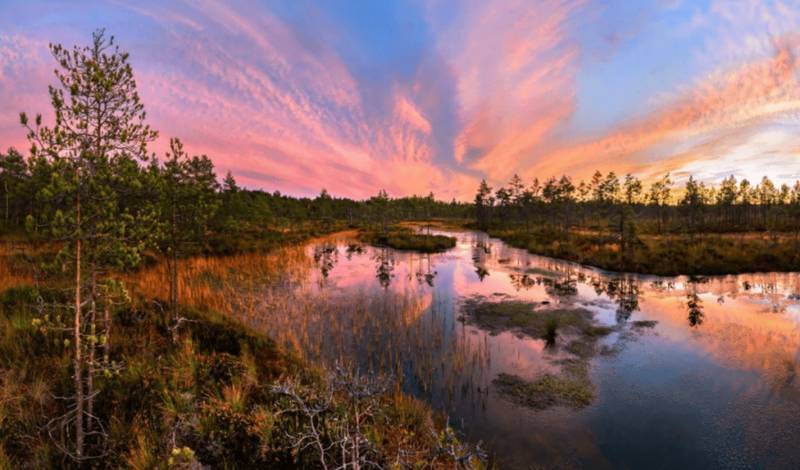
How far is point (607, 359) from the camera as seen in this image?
11867mm

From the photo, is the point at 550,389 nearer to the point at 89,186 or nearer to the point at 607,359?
the point at 607,359

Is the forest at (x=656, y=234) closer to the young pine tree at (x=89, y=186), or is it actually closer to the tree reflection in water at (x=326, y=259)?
the tree reflection in water at (x=326, y=259)

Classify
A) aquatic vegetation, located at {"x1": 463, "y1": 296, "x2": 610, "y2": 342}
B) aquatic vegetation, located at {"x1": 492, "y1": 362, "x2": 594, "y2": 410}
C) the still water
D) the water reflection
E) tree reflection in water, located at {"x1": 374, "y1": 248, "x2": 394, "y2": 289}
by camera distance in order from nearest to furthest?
the still water
the water reflection
aquatic vegetation, located at {"x1": 492, "y1": 362, "x2": 594, "y2": 410}
aquatic vegetation, located at {"x1": 463, "y1": 296, "x2": 610, "y2": 342}
tree reflection in water, located at {"x1": 374, "y1": 248, "x2": 394, "y2": 289}

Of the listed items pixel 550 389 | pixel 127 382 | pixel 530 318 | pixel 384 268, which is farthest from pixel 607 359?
pixel 384 268

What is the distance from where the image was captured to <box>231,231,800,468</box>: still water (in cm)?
757

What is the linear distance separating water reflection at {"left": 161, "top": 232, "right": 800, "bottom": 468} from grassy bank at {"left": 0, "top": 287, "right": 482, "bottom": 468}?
257 centimetres

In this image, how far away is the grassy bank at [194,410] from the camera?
16.5 ft

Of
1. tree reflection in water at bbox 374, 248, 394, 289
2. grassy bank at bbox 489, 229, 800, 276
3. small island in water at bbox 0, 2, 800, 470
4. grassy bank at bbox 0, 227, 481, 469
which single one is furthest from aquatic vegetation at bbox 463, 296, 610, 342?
grassy bank at bbox 489, 229, 800, 276

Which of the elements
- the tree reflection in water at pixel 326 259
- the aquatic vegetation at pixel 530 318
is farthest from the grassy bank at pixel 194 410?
the tree reflection in water at pixel 326 259

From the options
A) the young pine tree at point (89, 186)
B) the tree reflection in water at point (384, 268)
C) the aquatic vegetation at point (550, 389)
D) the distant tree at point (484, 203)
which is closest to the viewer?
the young pine tree at point (89, 186)

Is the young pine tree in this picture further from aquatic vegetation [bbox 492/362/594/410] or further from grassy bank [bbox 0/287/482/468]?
aquatic vegetation [bbox 492/362/594/410]

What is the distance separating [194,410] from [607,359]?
13.2m

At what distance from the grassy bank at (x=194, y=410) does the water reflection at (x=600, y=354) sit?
2.57 m

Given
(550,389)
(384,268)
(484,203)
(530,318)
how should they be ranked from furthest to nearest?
(484,203) → (384,268) → (530,318) → (550,389)
